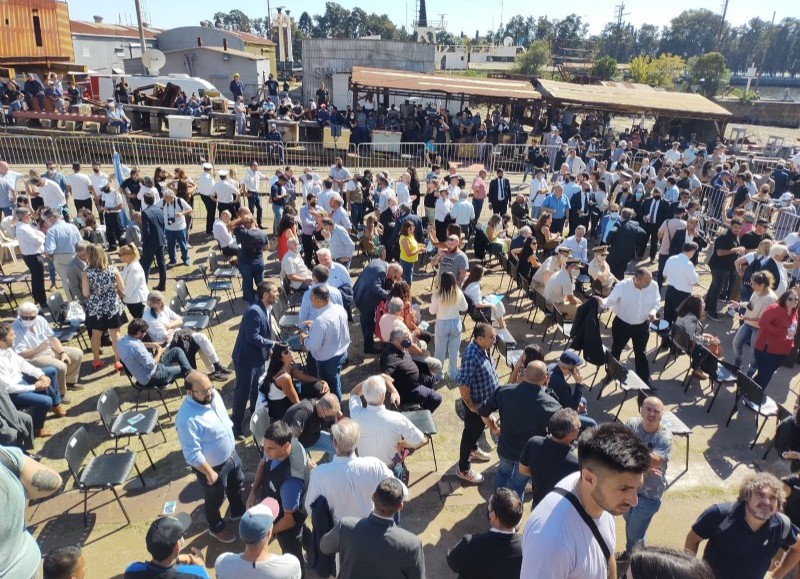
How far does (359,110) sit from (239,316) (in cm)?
1677

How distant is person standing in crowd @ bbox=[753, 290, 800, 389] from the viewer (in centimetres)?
643

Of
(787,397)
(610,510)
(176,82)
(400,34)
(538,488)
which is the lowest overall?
(787,397)

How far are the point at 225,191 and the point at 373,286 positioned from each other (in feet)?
20.4

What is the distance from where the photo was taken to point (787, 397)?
7.36 metres

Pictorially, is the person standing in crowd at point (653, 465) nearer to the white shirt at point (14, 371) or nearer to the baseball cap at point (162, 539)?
the baseball cap at point (162, 539)

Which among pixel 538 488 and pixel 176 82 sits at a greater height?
pixel 176 82

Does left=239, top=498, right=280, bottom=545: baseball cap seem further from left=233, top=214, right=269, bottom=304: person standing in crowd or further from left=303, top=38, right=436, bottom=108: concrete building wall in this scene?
left=303, top=38, right=436, bottom=108: concrete building wall

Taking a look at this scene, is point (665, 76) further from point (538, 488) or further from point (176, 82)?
point (538, 488)

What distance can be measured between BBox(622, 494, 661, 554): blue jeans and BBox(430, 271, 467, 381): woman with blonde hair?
2462mm

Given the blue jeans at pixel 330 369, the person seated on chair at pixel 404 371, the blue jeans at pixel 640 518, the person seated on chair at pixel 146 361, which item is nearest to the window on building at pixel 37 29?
the person seated on chair at pixel 146 361

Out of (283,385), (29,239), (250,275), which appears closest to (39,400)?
(283,385)

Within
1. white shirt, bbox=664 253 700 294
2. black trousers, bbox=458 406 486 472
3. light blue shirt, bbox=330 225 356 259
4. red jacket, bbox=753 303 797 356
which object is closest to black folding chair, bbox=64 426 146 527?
black trousers, bbox=458 406 486 472

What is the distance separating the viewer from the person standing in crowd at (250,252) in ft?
27.2

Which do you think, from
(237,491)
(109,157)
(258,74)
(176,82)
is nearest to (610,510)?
(237,491)
